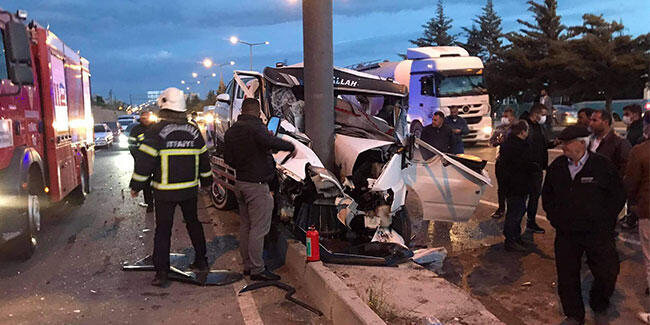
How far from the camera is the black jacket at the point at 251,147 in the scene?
5199 mm

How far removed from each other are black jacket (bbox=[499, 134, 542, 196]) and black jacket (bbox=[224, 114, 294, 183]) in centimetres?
277

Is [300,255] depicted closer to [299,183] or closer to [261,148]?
[299,183]

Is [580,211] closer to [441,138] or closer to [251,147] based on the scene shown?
[251,147]

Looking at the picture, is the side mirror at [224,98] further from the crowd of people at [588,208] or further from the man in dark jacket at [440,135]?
the crowd of people at [588,208]

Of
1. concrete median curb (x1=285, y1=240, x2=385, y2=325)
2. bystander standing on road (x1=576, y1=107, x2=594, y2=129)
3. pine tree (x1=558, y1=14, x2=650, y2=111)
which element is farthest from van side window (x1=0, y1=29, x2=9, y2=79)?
pine tree (x1=558, y1=14, x2=650, y2=111)

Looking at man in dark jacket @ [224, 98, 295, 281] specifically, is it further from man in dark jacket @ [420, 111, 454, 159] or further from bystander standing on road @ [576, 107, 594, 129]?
bystander standing on road @ [576, 107, 594, 129]

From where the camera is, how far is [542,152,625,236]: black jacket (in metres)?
4.06

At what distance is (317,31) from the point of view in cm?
663

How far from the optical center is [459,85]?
19.2 m

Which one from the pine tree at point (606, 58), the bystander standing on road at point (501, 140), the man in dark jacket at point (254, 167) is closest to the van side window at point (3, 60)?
the man in dark jacket at point (254, 167)

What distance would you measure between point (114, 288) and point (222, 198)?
4.00 meters

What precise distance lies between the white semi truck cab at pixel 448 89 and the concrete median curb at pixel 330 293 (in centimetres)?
1374

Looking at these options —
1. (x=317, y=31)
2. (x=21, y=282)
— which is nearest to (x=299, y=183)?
(x=317, y=31)

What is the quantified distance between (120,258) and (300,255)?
2244 millimetres
